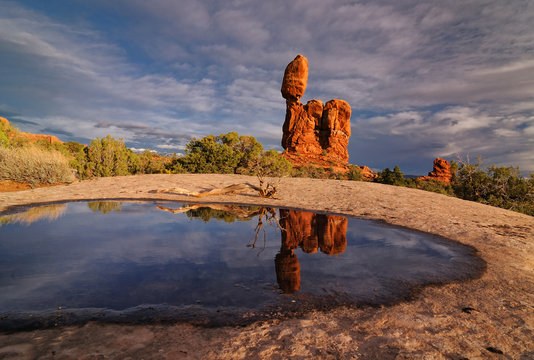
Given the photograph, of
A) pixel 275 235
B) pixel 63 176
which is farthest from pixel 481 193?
pixel 63 176

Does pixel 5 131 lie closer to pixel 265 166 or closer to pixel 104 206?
pixel 104 206

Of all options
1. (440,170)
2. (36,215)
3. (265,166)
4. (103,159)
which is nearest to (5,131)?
(103,159)

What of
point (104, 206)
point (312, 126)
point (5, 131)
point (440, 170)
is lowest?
point (104, 206)

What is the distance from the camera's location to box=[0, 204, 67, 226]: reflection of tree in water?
7027 mm

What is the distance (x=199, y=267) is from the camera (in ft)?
14.1

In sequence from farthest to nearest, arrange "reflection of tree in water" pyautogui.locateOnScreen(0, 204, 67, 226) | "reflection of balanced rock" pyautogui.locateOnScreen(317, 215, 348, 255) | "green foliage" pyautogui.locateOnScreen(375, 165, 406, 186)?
"green foliage" pyautogui.locateOnScreen(375, 165, 406, 186), "reflection of tree in water" pyautogui.locateOnScreen(0, 204, 67, 226), "reflection of balanced rock" pyautogui.locateOnScreen(317, 215, 348, 255)

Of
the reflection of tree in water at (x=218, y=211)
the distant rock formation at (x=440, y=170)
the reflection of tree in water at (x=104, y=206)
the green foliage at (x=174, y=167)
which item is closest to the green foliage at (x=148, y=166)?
the green foliage at (x=174, y=167)

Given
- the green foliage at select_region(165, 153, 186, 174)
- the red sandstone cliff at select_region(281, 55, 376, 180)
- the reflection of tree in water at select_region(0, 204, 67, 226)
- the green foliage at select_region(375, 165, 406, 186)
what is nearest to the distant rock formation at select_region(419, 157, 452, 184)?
the red sandstone cliff at select_region(281, 55, 376, 180)

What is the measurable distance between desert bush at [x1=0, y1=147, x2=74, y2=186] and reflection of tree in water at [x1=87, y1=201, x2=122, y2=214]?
6.37 metres

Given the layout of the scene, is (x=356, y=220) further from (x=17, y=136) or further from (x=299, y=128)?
(x=299, y=128)

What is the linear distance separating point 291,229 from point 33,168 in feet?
49.9

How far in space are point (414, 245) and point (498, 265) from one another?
159cm

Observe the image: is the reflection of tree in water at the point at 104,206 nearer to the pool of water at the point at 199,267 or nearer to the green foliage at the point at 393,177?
the pool of water at the point at 199,267

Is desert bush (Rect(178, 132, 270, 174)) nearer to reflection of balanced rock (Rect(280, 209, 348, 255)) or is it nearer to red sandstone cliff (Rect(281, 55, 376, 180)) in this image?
reflection of balanced rock (Rect(280, 209, 348, 255))
